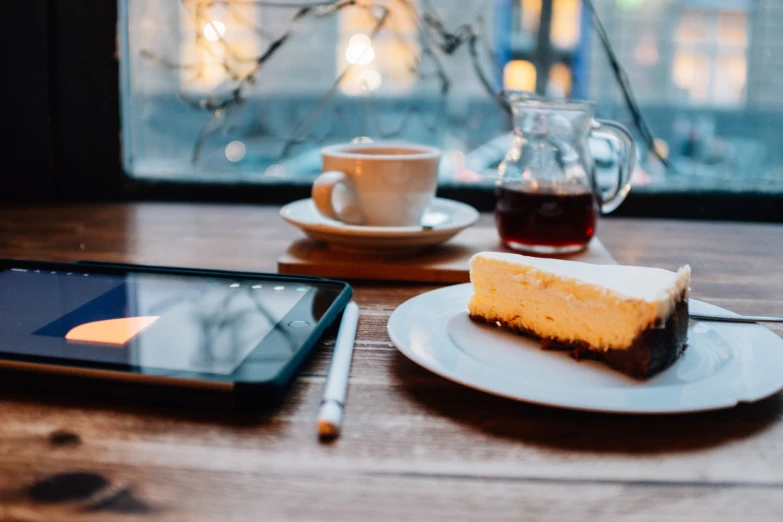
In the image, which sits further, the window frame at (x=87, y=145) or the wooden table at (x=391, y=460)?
the window frame at (x=87, y=145)

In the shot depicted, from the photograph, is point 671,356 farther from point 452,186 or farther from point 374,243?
point 452,186

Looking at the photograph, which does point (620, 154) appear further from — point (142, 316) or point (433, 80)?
point (142, 316)

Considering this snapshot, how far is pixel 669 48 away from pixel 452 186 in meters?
0.49

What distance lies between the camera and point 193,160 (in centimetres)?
134

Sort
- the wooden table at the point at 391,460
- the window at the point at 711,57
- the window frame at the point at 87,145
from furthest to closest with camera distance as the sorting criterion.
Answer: the window at the point at 711,57, the window frame at the point at 87,145, the wooden table at the point at 391,460

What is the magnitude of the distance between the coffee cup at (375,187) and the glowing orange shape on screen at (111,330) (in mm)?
313

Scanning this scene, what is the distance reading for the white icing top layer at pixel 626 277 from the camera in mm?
513

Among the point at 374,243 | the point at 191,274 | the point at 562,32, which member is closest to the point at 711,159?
the point at 562,32

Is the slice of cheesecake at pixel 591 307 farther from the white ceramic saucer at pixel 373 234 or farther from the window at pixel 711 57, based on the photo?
the window at pixel 711 57

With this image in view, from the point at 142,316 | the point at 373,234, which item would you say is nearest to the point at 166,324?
the point at 142,316

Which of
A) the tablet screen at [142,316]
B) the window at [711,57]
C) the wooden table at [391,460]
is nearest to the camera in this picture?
the wooden table at [391,460]

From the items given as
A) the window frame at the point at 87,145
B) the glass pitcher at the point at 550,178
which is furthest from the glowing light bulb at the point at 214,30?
the glass pitcher at the point at 550,178

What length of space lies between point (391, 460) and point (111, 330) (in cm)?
25

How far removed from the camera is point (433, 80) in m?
1.30
